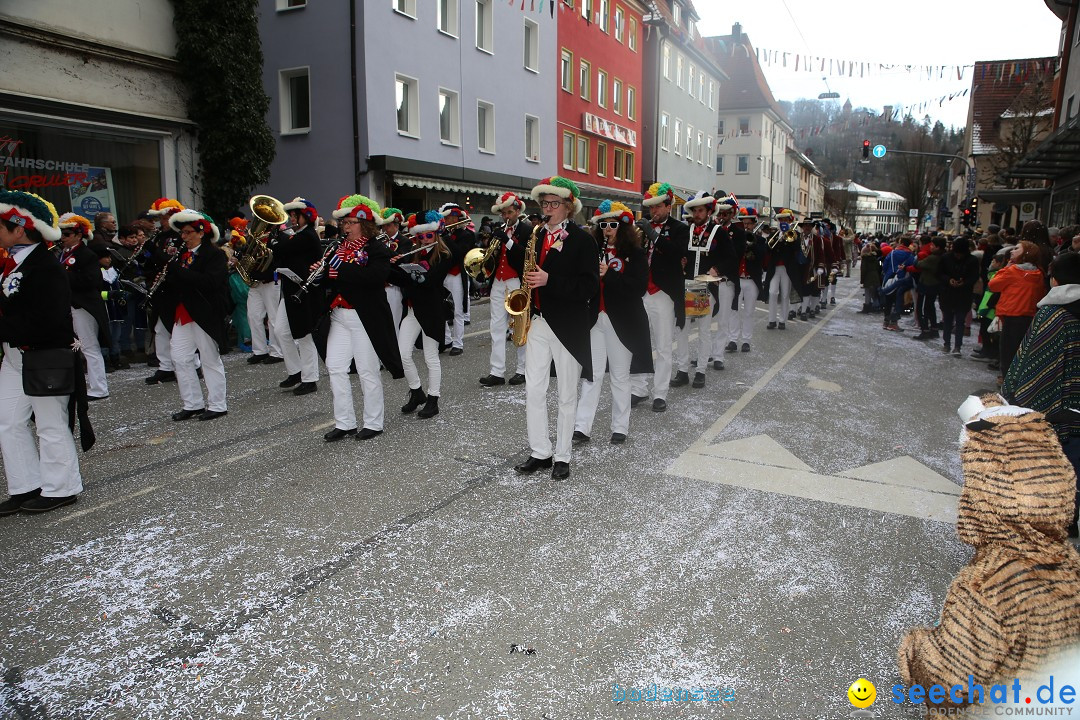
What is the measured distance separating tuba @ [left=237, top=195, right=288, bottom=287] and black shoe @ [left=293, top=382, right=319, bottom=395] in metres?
1.99

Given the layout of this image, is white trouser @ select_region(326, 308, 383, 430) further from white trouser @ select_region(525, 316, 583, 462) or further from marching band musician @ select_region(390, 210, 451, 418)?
white trouser @ select_region(525, 316, 583, 462)

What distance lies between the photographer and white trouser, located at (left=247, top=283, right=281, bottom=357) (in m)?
9.68

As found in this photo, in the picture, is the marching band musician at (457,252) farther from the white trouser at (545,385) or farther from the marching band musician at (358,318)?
the white trouser at (545,385)

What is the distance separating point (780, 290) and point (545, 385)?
31.5 ft

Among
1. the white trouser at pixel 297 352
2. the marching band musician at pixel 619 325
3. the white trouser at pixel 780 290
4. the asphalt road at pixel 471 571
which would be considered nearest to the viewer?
the asphalt road at pixel 471 571

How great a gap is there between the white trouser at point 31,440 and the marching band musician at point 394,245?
2.84 m

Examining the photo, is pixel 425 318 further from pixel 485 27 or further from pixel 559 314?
pixel 485 27

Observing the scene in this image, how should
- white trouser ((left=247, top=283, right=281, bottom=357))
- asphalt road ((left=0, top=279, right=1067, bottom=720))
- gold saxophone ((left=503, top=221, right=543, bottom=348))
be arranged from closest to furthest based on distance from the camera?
asphalt road ((left=0, top=279, right=1067, bottom=720)), gold saxophone ((left=503, top=221, right=543, bottom=348)), white trouser ((left=247, top=283, right=281, bottom=357))

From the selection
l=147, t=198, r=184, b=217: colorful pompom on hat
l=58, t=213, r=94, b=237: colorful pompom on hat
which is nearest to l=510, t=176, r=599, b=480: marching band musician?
l=147, t=198, r=184, b=217: colorful pompom on hat

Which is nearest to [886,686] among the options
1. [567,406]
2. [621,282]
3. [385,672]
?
[385,672]

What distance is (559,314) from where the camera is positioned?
210 inches

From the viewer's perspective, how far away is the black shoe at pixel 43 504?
4750 mm

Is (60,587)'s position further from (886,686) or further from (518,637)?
(886,686)

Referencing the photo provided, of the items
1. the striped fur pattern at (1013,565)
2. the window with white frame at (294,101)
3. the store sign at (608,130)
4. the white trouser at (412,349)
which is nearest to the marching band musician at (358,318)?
the white trouser at (412,349)
